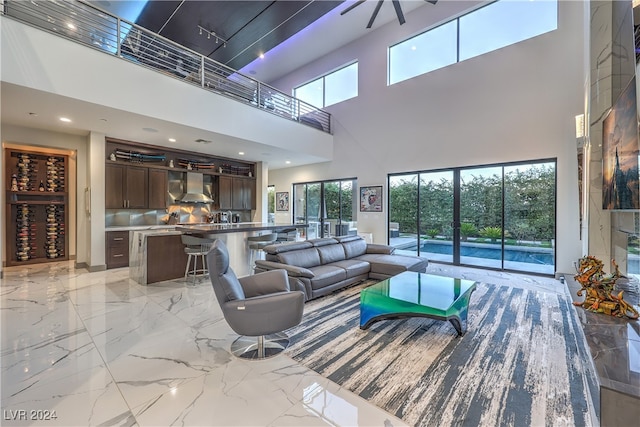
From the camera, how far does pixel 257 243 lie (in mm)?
5320

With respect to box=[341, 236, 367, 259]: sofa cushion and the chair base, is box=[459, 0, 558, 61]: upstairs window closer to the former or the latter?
box=[341, 236, 367, 259]: sofa cushion

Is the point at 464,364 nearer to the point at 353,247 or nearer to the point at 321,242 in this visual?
the point at 321,242

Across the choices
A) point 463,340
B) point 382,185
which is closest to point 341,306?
point 463,340

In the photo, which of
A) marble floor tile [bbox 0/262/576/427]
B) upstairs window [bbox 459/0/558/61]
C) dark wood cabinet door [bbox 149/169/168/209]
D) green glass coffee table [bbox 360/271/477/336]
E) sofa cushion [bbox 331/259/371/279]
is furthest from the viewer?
dark wood cabinet door [bbox 149/169/168/209]

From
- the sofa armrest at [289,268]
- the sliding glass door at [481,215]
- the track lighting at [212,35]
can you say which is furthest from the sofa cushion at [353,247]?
the track lighting at [212,35]

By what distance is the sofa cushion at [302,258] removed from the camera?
162 inches

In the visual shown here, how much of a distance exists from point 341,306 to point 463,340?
150 centimetres

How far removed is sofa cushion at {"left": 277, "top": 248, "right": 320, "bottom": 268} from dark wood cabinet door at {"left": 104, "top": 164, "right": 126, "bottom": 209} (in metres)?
4.75

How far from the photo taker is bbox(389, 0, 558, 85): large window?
5.67 metres

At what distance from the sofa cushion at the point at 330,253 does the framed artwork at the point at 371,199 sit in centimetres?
324

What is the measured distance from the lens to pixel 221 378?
2.20 meters

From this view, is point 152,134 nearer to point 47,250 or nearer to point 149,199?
point 149,199

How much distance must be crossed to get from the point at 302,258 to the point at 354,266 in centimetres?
92

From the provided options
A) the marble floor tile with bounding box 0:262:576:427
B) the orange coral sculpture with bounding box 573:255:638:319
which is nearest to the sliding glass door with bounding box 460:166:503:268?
the orange coral sculpture with bounding box 573:255:638:319
